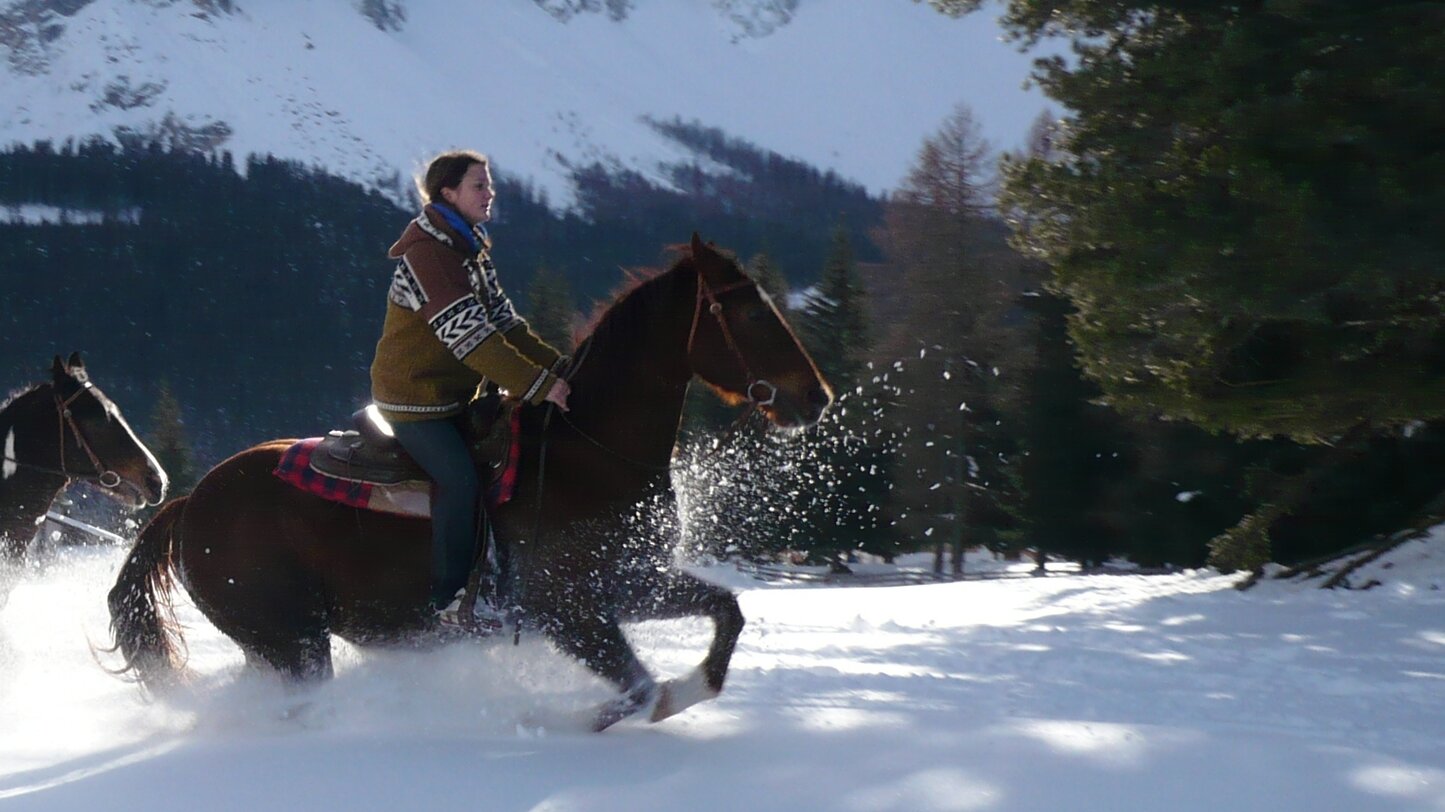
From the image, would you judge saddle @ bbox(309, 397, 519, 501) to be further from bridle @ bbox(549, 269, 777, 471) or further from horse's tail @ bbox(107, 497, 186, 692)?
horse's tail @ bbox(107, 497, 186, 692)

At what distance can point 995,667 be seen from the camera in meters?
7.59

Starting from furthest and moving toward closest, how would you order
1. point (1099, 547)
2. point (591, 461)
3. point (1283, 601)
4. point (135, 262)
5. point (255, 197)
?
point (255, 197)
point (135, 262)
point (1099, 547)
point (1283, 601)
point (591, 461)

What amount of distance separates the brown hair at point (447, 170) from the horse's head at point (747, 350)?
1.03 m

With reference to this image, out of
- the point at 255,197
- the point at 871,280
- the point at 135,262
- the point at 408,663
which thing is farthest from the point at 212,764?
the point at 255,197

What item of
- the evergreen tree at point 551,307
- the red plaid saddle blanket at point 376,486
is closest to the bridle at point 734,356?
the red plaid saddle blanket at point 376,486

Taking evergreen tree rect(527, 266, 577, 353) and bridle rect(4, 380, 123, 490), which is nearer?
bridle rect(4, 380, 123, 490)

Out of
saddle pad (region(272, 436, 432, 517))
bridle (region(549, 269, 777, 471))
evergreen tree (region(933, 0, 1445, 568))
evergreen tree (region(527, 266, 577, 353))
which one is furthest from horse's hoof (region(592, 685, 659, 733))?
evergreen tree (region(527, 266, 577, 353))

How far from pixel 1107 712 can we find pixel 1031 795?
6.06 ft

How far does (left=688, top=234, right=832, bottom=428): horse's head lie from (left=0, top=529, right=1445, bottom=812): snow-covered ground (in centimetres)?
135

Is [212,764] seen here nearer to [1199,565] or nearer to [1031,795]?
[1031,795]

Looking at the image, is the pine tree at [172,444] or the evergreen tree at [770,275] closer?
the evergreen tree at [770,275]

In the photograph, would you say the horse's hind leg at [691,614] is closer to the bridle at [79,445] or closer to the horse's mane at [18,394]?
the bridle at [79,445]

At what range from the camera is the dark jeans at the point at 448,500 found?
5348 mm

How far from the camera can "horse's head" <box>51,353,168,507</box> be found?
859 cm
